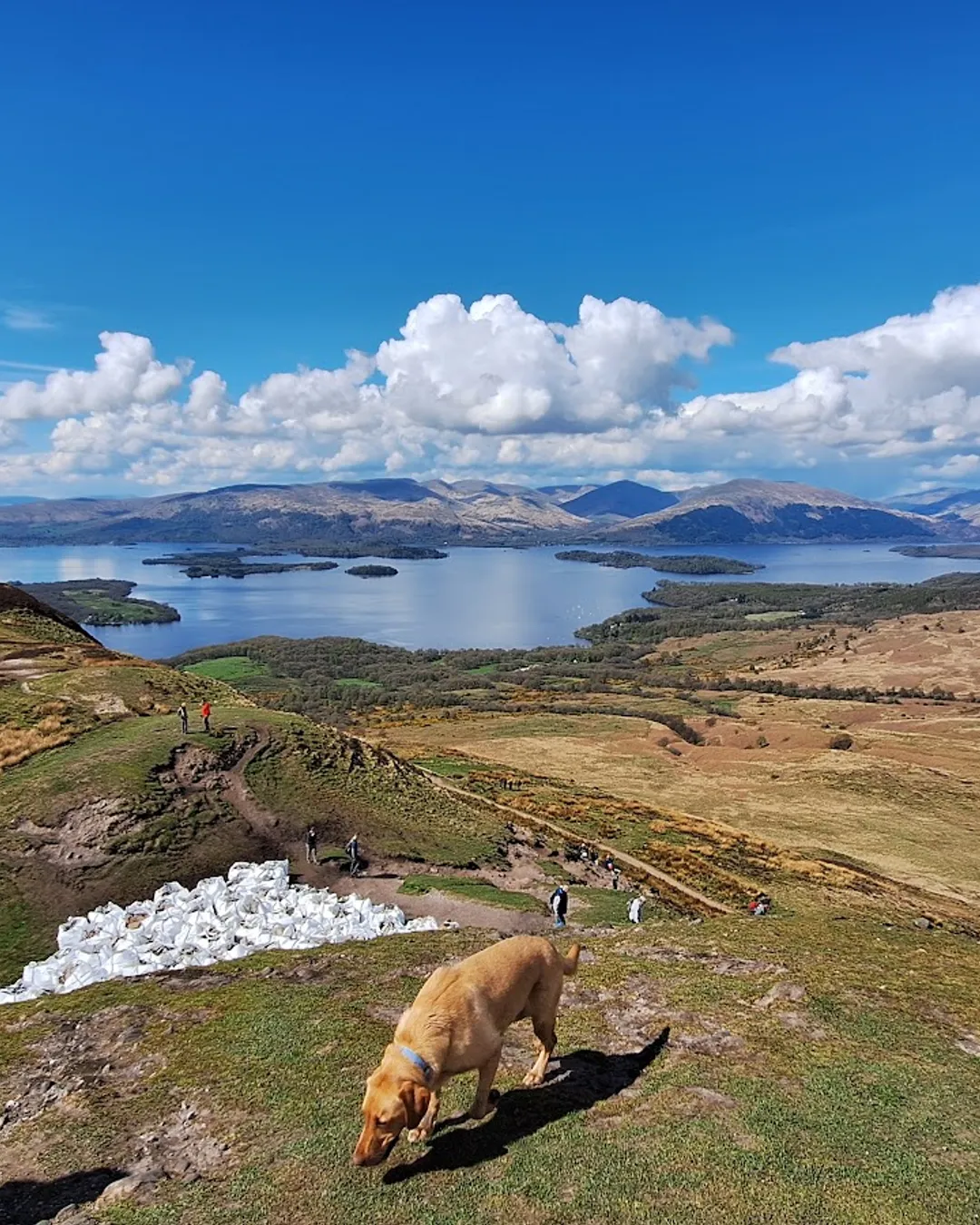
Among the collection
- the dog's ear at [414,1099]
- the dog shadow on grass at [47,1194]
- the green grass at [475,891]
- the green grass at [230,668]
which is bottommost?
the green grass at [230,668]

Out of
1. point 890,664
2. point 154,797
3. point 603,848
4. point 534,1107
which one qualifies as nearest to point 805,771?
point 603,848

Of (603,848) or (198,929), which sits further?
(603,848)

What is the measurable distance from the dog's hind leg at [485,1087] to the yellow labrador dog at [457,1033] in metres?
0.01

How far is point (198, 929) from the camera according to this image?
66.7ft

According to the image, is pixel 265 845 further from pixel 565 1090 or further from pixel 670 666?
pixel 670 666

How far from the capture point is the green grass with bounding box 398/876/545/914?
88.8 ft

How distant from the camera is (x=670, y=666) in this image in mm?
197500

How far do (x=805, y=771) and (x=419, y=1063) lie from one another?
258 ft

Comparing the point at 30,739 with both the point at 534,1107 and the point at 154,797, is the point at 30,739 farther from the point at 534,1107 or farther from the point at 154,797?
the point at 534,1107

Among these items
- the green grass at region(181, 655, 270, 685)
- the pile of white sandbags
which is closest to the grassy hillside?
the pile of white sandbags

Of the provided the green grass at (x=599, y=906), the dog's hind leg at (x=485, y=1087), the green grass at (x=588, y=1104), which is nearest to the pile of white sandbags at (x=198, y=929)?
the green grass at (x=588, y=1104)

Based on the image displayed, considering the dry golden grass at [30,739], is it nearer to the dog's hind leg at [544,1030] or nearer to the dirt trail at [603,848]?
the dirt trail at [603,848]

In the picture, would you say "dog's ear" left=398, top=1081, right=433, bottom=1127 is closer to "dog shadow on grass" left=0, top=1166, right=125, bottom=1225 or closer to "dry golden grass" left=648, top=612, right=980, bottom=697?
"dog shadow on grass" left=0, top=1166, right=125, bottom=1225

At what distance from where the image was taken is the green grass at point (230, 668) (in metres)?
160
